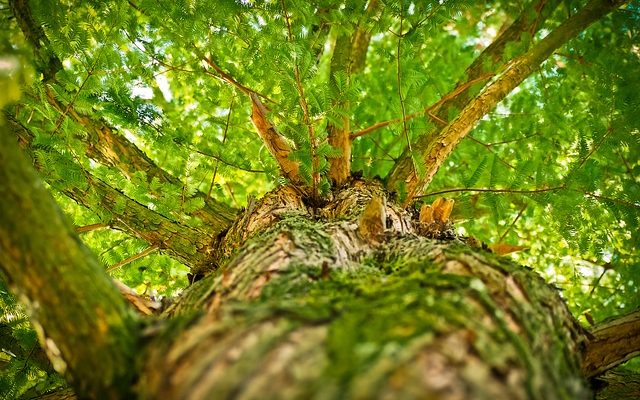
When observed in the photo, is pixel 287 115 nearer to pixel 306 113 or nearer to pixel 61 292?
pixel 306 113

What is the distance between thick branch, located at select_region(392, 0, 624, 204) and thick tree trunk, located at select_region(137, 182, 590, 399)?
4.93 ft

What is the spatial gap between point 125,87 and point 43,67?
0.53m

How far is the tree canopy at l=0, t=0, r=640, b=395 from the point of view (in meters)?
2.16

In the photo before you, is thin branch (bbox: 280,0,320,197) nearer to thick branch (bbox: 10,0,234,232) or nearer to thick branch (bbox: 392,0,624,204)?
thick branch (bbox: 392,0,624,204)

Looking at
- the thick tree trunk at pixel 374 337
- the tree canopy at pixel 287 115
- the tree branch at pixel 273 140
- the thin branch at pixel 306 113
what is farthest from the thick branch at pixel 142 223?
the thick tree trunk at pixel 374 337

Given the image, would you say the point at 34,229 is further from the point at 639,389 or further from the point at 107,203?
the point at 639,389

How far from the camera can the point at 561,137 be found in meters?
3.71

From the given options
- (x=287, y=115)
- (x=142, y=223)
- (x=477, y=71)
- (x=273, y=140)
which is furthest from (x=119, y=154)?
(x=477, y=71)

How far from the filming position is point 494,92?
2.72 meters

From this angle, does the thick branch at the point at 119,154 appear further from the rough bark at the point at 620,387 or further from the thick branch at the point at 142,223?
the rough bark at the point at 620,387

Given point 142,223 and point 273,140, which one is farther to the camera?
point 142,223

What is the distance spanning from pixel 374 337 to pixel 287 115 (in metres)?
1.72

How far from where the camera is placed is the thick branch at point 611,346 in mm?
1453

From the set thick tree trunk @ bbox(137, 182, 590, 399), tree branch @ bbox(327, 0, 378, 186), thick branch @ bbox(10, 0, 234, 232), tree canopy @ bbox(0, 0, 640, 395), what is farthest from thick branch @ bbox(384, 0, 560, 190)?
thick tree trunk @ bbox(137, 182, 590, 399)
